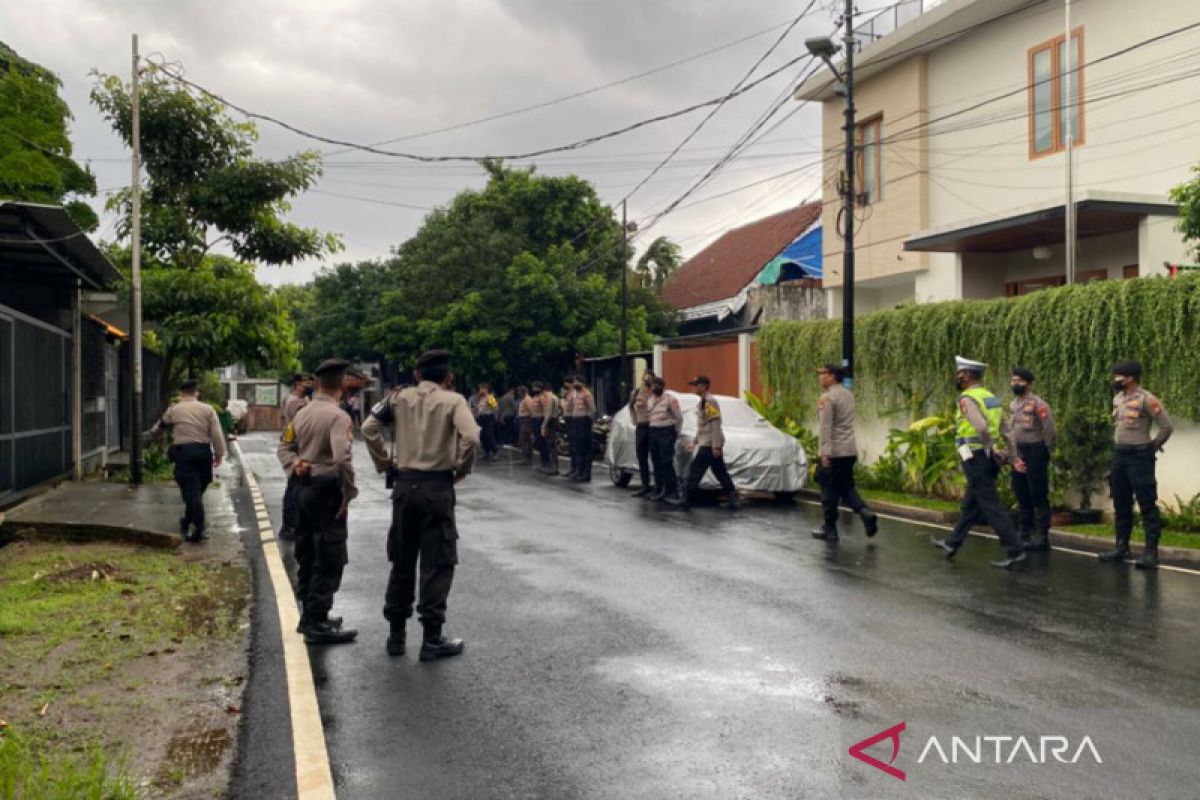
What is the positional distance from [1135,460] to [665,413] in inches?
266

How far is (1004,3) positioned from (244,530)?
15.0 metres

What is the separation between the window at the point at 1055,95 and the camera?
58.0ft

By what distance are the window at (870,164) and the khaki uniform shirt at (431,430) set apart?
1788 centimetres

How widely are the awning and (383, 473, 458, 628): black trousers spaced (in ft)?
39.3

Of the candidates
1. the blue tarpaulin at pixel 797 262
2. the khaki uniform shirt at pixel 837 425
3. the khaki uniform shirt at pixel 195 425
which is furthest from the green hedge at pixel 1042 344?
the blue tarpaulin at pixel 797 262

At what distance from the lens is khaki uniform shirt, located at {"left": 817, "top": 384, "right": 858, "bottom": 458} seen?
1121 centimetres

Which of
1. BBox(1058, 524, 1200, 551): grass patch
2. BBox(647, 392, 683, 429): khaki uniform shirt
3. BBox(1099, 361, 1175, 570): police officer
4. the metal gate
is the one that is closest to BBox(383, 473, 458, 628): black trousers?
BBox(1099, 361, 1175, 570): police officer

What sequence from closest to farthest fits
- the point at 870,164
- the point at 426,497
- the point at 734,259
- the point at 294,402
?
the point at 426,497
the point at 294,402
the point at 870,164
the point at 734,259

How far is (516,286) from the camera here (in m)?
31.7

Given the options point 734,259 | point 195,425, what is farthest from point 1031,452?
point 734,259

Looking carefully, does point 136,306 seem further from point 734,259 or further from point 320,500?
point 734,259

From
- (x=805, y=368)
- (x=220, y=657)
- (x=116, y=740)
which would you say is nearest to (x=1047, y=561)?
(x=220, y=657)

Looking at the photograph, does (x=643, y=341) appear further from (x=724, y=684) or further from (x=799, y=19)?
(x=724, y=684)

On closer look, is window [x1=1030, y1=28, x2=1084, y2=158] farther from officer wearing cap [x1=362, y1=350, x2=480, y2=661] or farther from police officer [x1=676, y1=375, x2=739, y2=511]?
officer wearing cap [x1=362, y1=350, x2=480, y2=661]
